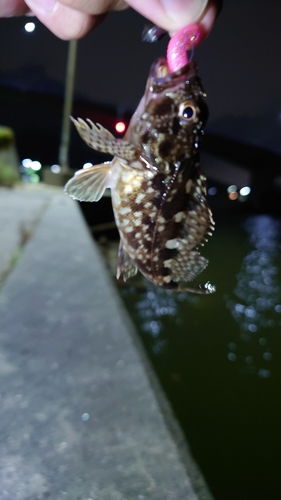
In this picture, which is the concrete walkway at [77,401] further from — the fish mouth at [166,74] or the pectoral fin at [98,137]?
the fish mouth at [166,74]

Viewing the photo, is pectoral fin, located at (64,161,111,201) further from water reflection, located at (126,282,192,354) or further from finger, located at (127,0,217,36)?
water reflection, located at (126,282,192,354)

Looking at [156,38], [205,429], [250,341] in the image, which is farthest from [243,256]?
[156,38]

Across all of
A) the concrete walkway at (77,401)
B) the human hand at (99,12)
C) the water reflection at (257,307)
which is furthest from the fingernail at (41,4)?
the water reflection at (257,307)

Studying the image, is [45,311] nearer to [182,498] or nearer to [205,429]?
[182,498]

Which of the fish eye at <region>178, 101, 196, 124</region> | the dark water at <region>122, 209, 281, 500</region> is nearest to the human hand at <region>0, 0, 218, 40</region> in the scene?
the fish eye at <region>178, 101, 196, 124</region>

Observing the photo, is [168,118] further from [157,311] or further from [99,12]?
[157,311]

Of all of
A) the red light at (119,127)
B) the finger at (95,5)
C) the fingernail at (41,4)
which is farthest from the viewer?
the red light at (119,127)
